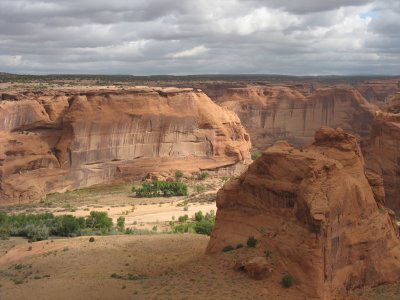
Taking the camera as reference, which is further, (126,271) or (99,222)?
(99,222)

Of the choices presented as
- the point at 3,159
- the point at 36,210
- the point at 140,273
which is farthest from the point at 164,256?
the point at 3,159

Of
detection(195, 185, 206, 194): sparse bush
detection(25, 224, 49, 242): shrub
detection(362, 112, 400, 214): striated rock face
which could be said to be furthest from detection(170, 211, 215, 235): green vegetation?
detection(195, 185, 206, 194): sparse bush

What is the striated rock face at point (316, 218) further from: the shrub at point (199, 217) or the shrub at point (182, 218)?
the shrub at point (182, 218)

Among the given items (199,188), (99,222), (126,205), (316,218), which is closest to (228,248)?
(316,218)

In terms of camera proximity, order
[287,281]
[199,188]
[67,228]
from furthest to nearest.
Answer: [199,188] < [67,228] < [287,281]

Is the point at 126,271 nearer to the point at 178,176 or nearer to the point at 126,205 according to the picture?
the point at 126,205

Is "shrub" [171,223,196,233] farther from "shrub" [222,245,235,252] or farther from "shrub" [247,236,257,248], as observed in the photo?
"shrub" [247,236,257,248]
